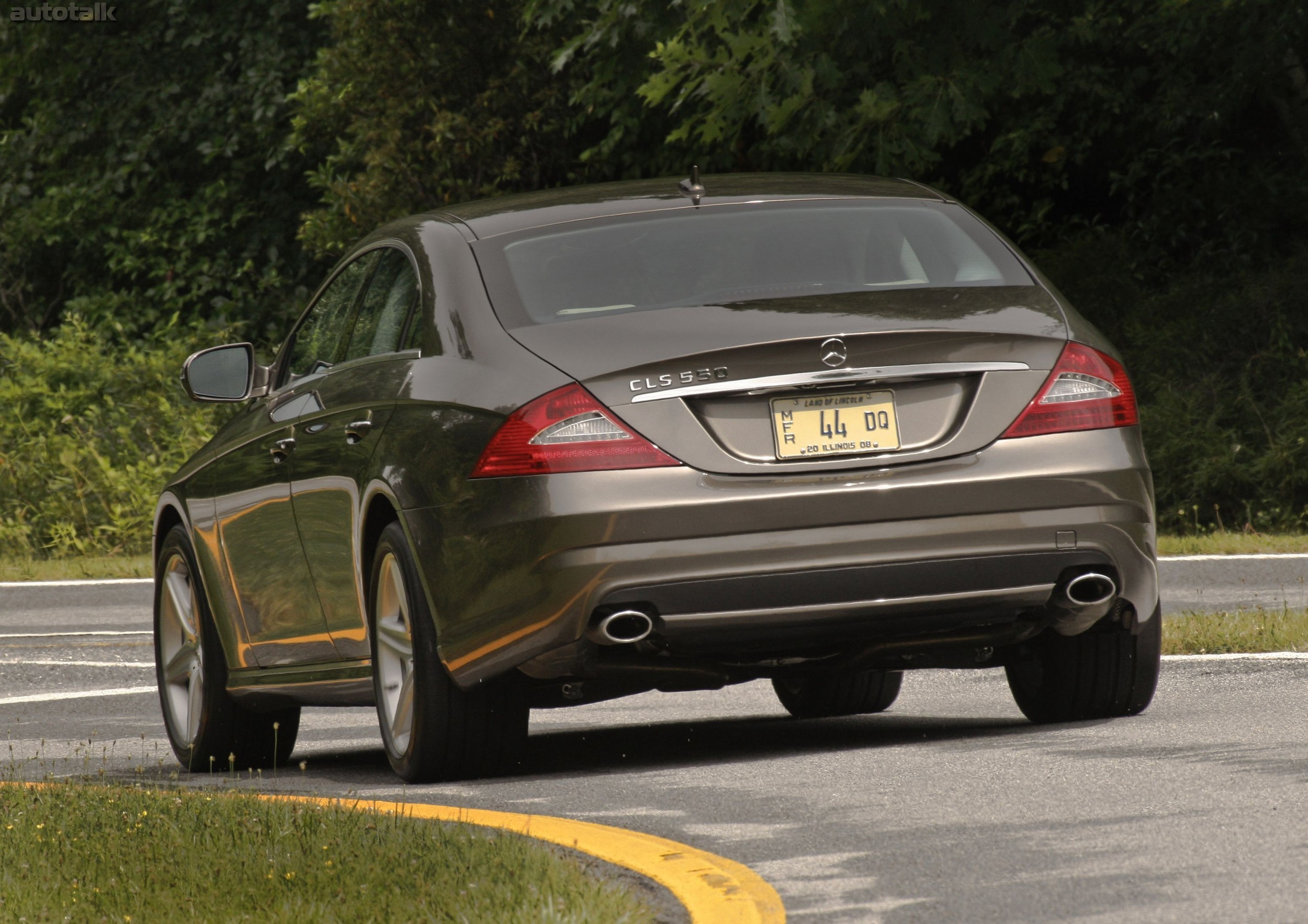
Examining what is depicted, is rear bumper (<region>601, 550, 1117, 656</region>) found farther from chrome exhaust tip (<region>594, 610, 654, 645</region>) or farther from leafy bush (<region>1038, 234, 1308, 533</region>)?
leafy bush (<region>1038, 234, 1308, 533</region>)

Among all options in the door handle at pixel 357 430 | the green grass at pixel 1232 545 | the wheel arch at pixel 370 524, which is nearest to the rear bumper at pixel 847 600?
the wheel arch at pixel 370 524

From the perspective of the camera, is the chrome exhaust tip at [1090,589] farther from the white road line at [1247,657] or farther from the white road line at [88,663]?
the white road line at [88,663]

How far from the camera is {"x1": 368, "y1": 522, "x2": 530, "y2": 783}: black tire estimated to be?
6535 mm

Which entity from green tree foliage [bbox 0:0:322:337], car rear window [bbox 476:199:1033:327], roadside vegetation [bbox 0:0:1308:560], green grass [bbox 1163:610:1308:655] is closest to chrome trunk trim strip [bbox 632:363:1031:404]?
car rear window [bbox 476:199:1033:327]

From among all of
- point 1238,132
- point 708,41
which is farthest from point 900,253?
point 1238,132

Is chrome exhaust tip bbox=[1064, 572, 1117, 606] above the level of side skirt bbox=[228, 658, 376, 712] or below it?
above

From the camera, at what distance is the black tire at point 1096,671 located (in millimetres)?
7168

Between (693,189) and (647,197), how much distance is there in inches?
6.6

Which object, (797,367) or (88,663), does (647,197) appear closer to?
(797,367)

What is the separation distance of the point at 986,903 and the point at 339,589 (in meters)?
3.18

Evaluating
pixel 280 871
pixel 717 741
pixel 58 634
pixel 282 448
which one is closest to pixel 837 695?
pixel 717 741

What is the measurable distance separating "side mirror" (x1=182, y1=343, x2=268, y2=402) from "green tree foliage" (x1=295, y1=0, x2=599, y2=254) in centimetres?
1479

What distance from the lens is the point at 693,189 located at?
7246 millimetres

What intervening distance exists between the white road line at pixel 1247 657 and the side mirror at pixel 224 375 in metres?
4.11
